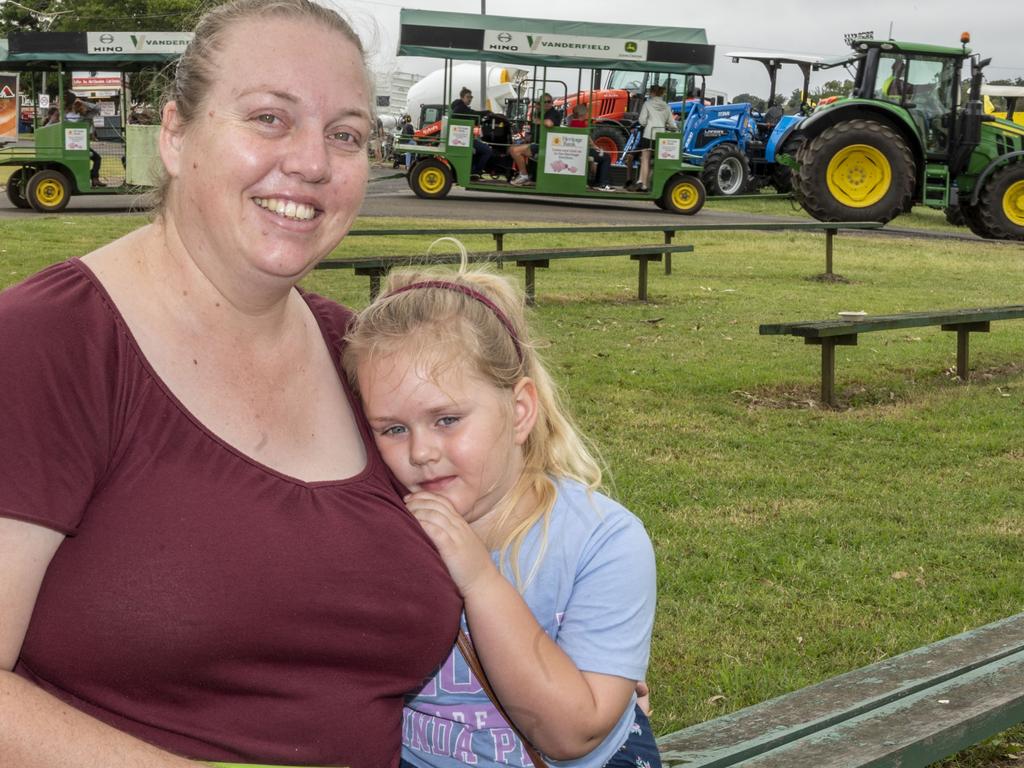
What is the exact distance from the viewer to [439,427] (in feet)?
6.56

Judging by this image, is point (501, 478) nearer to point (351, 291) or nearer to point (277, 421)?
point (277, 421)

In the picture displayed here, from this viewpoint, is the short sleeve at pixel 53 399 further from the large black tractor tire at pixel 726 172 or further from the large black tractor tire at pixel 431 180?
the large black tractor tire at pixel 726 172

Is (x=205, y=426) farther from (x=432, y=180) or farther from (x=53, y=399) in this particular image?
(x=432, y=180)

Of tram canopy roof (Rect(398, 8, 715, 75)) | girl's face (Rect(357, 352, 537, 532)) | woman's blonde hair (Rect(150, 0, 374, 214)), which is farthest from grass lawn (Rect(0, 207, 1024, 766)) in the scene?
tram canopy roof (Rect(398, 8, 715, 75))

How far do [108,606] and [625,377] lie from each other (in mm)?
6793

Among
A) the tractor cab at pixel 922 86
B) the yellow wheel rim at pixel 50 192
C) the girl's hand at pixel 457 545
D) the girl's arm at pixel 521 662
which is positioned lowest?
the girl's arm at pixel 521 662

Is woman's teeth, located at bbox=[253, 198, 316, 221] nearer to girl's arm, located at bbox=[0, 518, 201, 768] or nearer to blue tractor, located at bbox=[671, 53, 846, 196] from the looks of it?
girl's arm, located at bbox=[0, 518, 201, 768]

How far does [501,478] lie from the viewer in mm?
2035

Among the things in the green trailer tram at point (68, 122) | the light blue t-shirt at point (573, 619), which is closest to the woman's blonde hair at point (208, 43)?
the light blue t-shirt at point (573, 619)

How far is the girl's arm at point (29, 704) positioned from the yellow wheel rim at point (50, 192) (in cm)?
1840

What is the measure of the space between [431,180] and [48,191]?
22.8 feet

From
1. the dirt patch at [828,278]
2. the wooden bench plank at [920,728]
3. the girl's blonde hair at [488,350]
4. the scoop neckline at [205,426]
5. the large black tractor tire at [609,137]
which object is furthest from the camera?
the large black tractor tire at [609,137]

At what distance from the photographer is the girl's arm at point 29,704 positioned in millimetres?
1412

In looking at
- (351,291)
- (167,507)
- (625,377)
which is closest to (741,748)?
(167,507)
